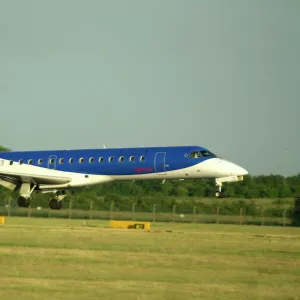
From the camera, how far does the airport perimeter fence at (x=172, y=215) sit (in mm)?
53031

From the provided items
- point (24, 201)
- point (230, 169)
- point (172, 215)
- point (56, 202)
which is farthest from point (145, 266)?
point (172, 215)

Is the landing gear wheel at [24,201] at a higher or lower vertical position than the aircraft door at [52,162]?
lower

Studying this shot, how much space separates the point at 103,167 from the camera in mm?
45875

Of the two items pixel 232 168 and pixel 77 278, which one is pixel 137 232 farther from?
pixel 77 278

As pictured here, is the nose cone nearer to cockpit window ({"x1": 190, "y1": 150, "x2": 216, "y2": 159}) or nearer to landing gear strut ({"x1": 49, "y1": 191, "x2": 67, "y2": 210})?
cockpit window ({"x1": 190, "y1": 150, "x2": 216, "y2": 159})

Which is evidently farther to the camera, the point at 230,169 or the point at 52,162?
the point at 52,162

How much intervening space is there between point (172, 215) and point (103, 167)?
9548 millimetres

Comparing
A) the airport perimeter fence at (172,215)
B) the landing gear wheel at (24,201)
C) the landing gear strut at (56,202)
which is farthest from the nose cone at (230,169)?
the landing gear wheel at (24,201)

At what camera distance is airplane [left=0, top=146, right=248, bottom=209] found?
44.0 m

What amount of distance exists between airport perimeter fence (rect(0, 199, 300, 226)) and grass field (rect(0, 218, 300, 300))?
15.6 metres

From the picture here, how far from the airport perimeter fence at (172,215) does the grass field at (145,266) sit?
51.3 feet

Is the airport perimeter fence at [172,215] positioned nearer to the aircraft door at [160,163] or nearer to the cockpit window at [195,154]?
the aircraft door at [160,163]

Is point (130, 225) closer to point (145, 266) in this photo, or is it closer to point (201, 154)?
point (201, 154)

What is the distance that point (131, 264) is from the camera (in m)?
24.5
